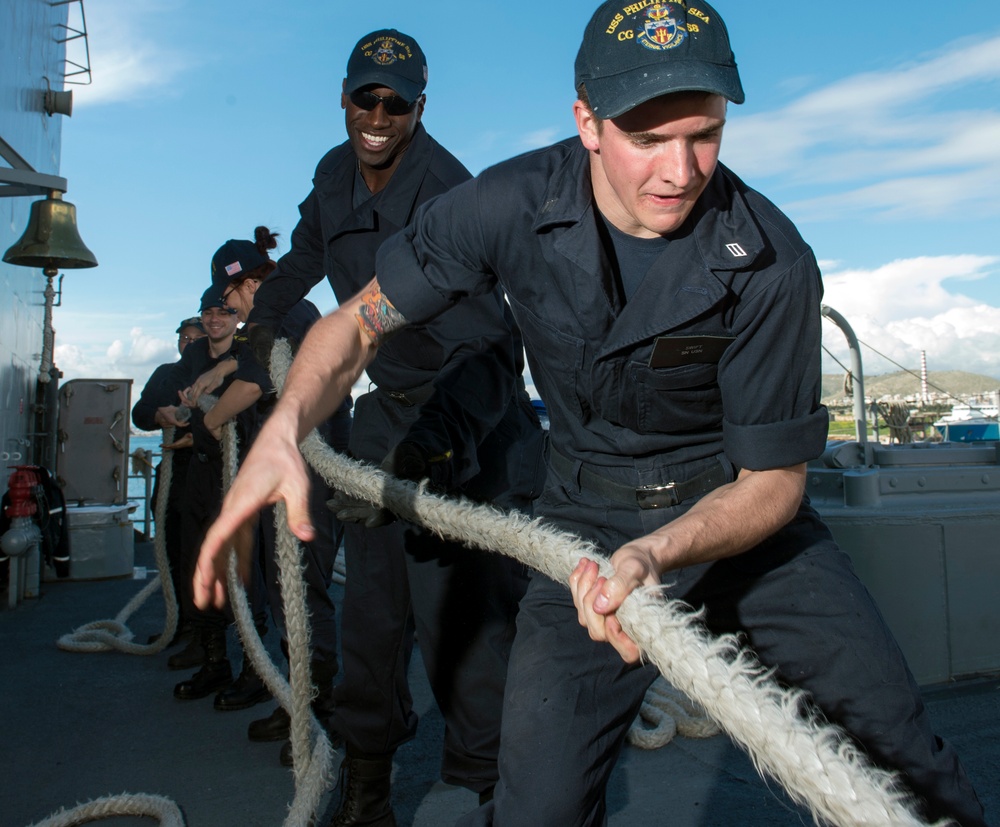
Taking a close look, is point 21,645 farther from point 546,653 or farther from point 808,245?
point 808,245

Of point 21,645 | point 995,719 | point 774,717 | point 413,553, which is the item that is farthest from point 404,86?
point 21,645

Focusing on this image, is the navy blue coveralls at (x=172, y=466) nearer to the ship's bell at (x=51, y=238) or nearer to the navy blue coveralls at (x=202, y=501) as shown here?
the navy blue coveralls at (x=202, y=501)

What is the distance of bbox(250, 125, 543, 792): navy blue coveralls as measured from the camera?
2.59m

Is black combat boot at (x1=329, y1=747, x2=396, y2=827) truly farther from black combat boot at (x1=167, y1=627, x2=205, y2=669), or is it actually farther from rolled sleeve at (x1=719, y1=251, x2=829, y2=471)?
black combat boot at (x1=167, y1=627, x2=205, y2=669)

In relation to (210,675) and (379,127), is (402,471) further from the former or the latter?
(210,675)

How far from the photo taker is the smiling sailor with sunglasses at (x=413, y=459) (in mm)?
2580

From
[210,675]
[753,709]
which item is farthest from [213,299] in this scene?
[753,709]

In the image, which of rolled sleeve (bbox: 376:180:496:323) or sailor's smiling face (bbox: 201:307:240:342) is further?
sailor's smiling face (bbox: 201:307:240:342)

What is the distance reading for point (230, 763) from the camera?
3.34 metres

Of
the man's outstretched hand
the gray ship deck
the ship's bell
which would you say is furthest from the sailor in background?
the man's outstretched hand

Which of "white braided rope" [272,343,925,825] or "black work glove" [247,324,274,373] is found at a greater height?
"black work glove" [247,324,274,373]

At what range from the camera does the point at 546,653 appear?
1.79m

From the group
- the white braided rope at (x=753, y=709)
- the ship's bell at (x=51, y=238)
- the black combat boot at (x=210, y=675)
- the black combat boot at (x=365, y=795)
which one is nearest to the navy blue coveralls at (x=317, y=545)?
the black combat boot at (x=210, y=675)

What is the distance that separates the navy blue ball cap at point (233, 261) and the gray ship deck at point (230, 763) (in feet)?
5.99
